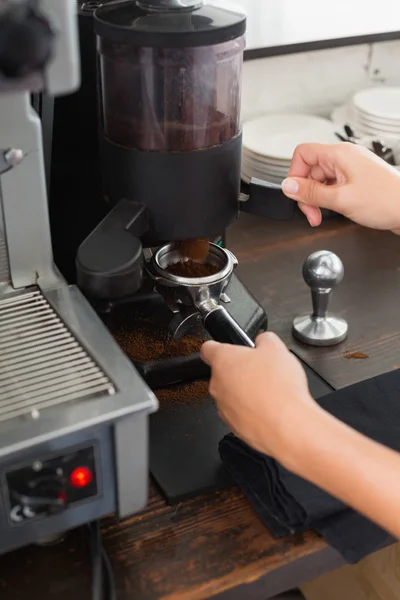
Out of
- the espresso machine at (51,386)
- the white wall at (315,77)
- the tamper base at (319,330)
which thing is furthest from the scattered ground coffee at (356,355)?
the white wall at (315,77)

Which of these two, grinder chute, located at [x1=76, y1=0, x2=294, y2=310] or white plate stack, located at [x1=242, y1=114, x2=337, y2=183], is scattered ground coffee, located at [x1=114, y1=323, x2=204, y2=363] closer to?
grinder chute, located at [x1=76, y1=0, x2=294, y2=310]

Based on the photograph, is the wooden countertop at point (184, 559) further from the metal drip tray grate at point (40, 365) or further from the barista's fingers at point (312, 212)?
the barista's fingers at point (312, 212)

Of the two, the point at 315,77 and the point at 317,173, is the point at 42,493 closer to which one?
the point at 317,173

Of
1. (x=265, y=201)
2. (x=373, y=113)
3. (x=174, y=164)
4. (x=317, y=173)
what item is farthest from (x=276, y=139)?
(x=174, y=164)

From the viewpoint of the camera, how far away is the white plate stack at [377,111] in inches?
49.1

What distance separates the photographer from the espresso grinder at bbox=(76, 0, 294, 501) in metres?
0.66

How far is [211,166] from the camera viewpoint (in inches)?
27.7

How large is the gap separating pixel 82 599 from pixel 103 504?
0.08 meters

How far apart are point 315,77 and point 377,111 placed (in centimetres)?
18

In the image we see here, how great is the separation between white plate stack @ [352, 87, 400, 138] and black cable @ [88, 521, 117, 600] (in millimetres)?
882

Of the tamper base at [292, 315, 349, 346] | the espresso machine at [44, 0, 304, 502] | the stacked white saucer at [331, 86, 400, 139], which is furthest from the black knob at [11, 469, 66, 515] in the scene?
the stacked white saucer at [331, 86, 400, 139]

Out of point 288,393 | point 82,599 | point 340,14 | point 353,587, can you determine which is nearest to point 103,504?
point 82,599

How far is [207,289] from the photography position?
2.51 ft

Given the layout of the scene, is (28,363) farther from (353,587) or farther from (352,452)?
(353,587)
